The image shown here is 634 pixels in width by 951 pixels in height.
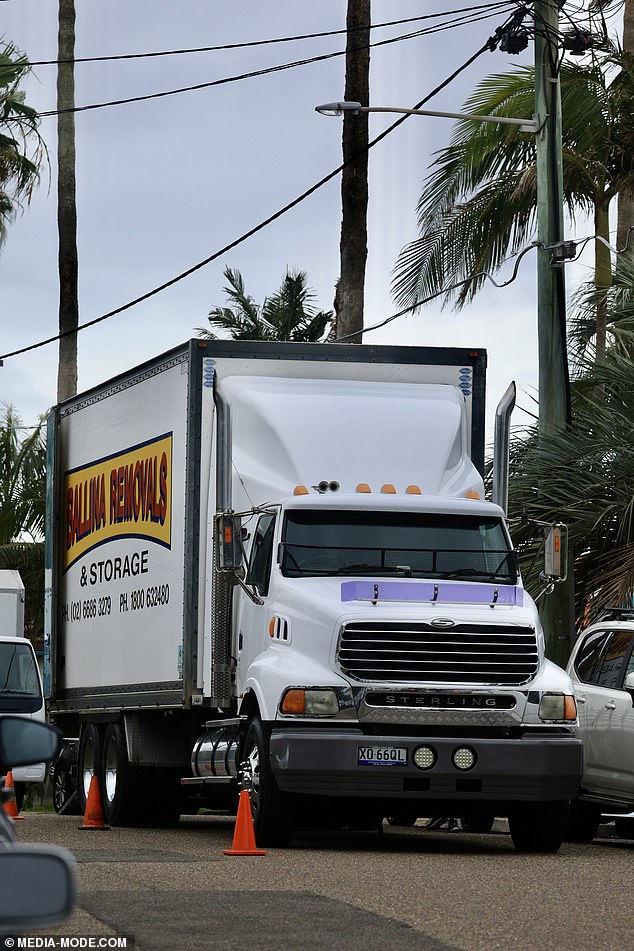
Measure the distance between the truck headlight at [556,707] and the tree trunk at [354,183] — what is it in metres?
12.7

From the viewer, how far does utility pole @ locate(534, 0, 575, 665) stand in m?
18.2

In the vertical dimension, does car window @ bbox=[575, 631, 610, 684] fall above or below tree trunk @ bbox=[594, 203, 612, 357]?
below

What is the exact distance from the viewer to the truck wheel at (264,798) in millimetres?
13242

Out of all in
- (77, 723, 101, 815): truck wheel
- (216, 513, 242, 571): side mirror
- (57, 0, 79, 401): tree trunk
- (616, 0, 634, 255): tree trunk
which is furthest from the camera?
(616, 0, 634, 255): tree trunk

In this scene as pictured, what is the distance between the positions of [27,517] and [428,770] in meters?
22.2

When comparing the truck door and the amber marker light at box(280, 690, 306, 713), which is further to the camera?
the truck door

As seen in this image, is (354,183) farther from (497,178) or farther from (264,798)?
(264,798)

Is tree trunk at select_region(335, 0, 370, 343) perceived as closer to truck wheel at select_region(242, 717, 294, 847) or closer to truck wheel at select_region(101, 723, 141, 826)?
truck wheel at select_region(101, 723, 141, 826)

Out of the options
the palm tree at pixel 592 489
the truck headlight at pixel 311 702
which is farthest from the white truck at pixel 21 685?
the truck headlight at pixel 311 702

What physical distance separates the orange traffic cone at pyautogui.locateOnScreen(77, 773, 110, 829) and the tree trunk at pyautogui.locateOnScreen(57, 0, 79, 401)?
17.9m

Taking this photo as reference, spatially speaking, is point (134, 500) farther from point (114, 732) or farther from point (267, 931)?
point (267, 931)

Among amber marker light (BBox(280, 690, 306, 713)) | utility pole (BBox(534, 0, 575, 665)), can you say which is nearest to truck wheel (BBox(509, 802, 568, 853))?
amber marker light (BBox(280, 690, 306, 713))

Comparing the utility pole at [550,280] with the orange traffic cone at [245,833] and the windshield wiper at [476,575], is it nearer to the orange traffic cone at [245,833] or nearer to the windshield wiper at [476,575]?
the windshield wiper at [476,575]

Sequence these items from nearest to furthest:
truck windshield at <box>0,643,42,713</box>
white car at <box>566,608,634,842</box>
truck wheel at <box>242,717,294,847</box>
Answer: truck wheel at <box>242,717,294,847</box> < white car at <box>566,608,634,842</box> < truck windshield at <box>0,643,42,713</box>
